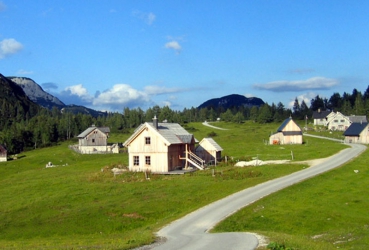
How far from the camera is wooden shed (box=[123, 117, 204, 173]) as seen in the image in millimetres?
52500

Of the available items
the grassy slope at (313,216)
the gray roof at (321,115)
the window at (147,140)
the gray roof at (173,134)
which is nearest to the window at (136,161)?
the window at (147,140)

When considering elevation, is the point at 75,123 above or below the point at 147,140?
above

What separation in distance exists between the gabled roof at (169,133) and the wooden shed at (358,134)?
49075mm

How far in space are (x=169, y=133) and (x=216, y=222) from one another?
2972 centimetres

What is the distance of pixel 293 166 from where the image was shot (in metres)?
49.6

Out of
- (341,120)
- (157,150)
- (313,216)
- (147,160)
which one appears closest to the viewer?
(313,216)

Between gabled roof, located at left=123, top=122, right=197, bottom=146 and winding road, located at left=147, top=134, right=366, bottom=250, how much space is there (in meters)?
15.8

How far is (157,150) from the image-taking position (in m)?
52.8

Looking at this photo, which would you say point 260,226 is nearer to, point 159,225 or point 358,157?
point 159,225

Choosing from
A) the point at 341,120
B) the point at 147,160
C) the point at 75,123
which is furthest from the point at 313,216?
the point at 75,123

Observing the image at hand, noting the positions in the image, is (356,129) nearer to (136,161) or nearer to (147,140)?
(147,140)

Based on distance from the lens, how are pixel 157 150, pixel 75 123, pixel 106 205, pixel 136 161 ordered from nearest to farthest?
pixel 106 205
pixel 157 150
pixel 136 161
pixel 75 123

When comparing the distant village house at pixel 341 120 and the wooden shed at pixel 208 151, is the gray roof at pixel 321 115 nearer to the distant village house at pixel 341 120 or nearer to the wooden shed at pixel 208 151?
the distant village house at pixel 341 120

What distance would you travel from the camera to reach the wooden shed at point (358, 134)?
90.6 m
